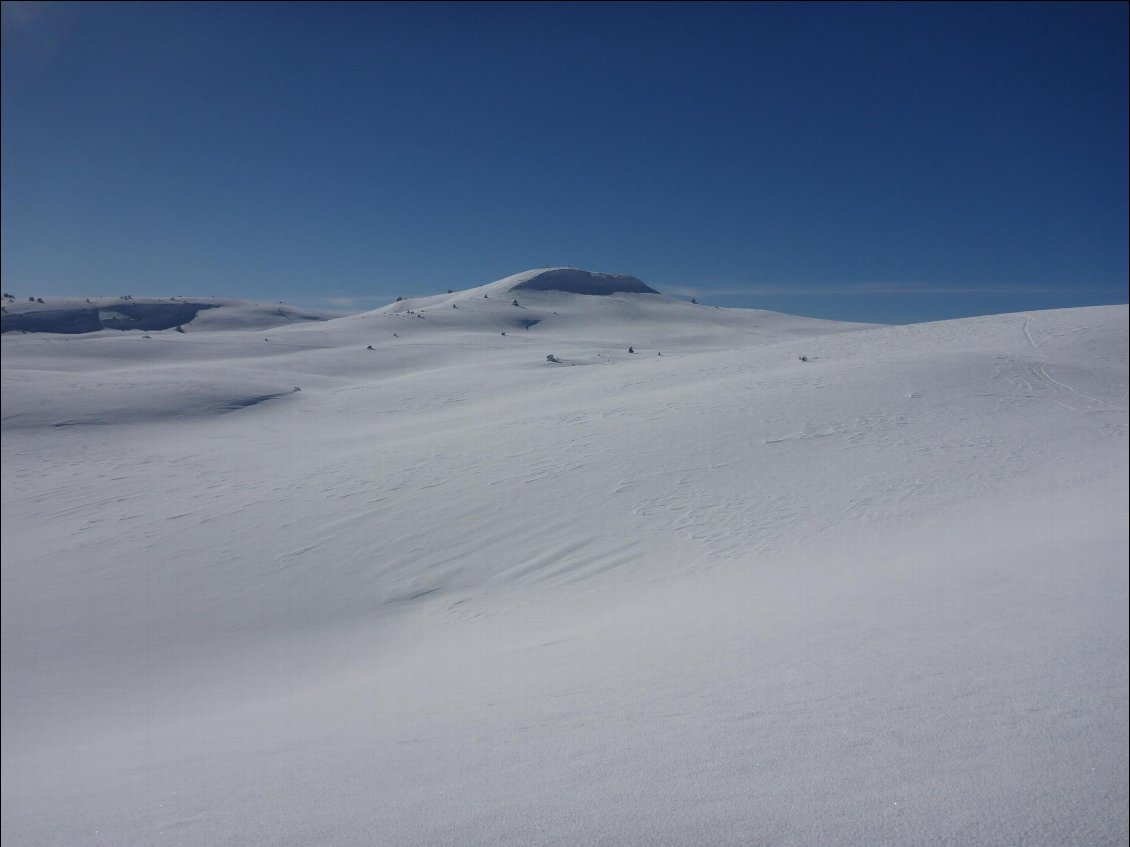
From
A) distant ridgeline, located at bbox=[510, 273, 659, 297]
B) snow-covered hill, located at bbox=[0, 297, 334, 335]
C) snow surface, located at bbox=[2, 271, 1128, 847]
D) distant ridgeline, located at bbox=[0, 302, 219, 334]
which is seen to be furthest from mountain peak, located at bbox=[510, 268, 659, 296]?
snow surface, located at bbox=[2, 271, 1128, 847]

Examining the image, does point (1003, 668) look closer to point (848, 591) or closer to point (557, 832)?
point (848, 591)

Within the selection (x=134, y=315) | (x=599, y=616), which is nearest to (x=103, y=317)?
(x=134, y=315)

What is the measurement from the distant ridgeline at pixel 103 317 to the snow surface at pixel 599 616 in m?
36.7

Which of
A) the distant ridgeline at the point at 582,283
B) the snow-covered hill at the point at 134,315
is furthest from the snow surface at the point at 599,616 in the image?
the distant ridgeline at the point at 582,283

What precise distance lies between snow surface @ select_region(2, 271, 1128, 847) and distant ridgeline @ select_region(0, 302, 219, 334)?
120 ft

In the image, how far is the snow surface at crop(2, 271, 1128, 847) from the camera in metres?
2.85

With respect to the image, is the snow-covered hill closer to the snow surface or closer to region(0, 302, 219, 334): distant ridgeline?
region(0, 302, 219, 334): distant ridgeline

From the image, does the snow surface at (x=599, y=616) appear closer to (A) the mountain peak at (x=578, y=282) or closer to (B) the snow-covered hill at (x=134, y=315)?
(B) the snow-covered hill at (x=134, y=315)

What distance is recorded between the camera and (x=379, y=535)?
8.98 metres

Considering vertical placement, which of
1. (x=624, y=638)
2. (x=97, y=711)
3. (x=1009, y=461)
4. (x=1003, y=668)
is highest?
(x=1009, y=461)

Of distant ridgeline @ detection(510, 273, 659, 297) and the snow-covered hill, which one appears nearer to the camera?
the snow-covered hill

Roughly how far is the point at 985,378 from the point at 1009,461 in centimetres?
495

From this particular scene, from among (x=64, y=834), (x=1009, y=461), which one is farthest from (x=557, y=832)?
(x=1009, y=461)

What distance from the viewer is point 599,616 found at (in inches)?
240
